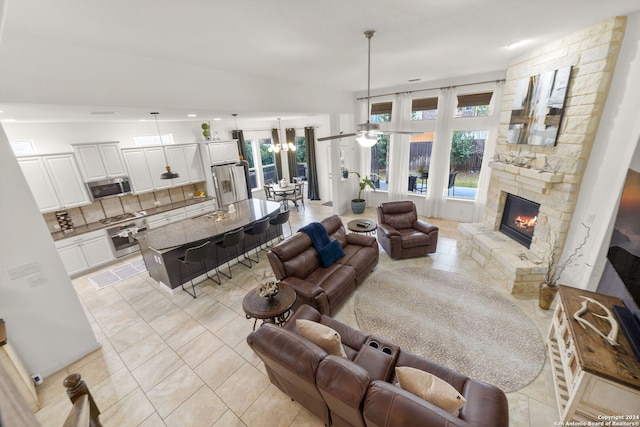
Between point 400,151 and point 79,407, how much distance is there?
7.12 m

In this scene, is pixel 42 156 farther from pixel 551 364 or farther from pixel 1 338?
pixel 551 364

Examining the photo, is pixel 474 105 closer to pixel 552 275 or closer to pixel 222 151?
pixel 552 275

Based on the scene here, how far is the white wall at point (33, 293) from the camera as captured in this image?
2.61 m

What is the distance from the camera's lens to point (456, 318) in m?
3.51

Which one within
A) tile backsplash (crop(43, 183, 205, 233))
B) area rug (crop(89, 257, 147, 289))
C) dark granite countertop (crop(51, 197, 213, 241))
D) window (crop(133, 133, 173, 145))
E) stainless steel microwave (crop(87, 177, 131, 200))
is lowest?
area rug (crop(89, 257, 147, 289))

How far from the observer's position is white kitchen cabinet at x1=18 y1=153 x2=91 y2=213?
4574 millimetres

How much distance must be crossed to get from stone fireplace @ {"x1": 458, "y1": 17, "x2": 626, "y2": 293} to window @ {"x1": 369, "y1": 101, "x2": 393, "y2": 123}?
293 cm

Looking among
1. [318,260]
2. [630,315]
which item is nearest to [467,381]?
[630,315]

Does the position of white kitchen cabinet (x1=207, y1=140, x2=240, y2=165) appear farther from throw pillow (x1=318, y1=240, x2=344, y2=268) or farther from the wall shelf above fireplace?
the wall shelf above fireplace

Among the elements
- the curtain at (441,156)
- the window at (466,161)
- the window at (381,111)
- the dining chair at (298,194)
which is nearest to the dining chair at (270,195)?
the dining chair at (298,194)

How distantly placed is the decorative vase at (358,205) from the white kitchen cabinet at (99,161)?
18.5 ft

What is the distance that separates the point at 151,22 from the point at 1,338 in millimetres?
3208

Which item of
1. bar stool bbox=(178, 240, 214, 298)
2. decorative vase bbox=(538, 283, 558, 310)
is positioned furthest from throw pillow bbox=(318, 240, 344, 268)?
decorative vase bbox=(538, 283, 558, 310)

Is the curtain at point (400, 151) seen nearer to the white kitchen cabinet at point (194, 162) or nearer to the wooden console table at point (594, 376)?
the wooden console table at point (594, 376)
